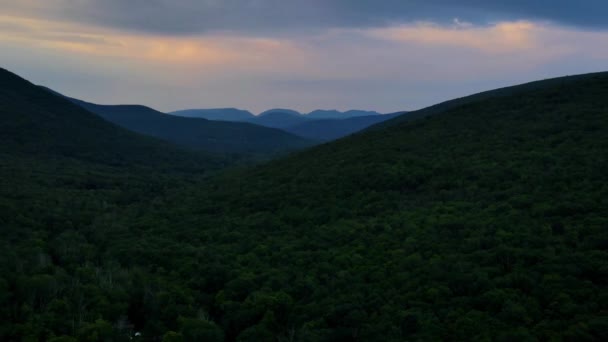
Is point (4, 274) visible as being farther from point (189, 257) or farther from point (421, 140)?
point (421, 140)

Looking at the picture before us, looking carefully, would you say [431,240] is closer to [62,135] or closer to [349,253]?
[349,253]

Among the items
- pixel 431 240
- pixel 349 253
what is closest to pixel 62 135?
pixel 349 253

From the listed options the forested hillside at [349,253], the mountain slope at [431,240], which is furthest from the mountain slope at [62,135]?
the mountain slope at [431,240]

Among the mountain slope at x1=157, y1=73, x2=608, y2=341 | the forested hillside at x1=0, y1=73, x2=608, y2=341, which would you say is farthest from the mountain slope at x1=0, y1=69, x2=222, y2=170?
the mountain slope at x1=157, y1=73, x2=608, y2=341

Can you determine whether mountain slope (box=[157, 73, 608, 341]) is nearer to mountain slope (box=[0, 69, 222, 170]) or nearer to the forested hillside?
the forested hillside

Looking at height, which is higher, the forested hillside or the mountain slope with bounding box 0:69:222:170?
the mountain slope with bounding box 0:69:222:170

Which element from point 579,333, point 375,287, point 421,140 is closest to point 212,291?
point 375,287

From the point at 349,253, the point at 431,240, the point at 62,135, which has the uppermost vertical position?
the point at 62,135

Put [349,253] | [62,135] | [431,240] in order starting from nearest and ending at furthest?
[431,240] < [349,253] < [62,135]
